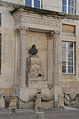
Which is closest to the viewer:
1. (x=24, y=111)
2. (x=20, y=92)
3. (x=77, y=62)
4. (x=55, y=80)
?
(x=24, y=111)

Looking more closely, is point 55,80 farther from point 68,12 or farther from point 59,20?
point 68,12

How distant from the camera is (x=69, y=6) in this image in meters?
18.1

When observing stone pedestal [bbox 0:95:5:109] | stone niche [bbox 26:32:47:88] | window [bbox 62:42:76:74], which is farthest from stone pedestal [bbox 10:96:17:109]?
window [bbox 62:42:76:74]

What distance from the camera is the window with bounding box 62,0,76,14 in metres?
17.9

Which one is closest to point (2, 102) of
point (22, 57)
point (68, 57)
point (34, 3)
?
point (22, 57)

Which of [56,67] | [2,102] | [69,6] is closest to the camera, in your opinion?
[2,102]

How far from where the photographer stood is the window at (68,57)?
1750 cm

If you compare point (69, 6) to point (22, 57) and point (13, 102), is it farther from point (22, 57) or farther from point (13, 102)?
point (13, 102)

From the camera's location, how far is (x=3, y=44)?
15.1m

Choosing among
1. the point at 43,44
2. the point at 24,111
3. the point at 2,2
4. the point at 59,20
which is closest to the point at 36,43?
the point at 43,44

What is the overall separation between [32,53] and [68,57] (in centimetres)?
322

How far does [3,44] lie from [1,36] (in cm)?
51

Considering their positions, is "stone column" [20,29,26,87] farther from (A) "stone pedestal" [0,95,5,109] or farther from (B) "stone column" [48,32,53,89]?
(B) "stone column" [48,32,53,89]

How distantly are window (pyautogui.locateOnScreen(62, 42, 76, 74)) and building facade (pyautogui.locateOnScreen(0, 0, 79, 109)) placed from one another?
23 cm
